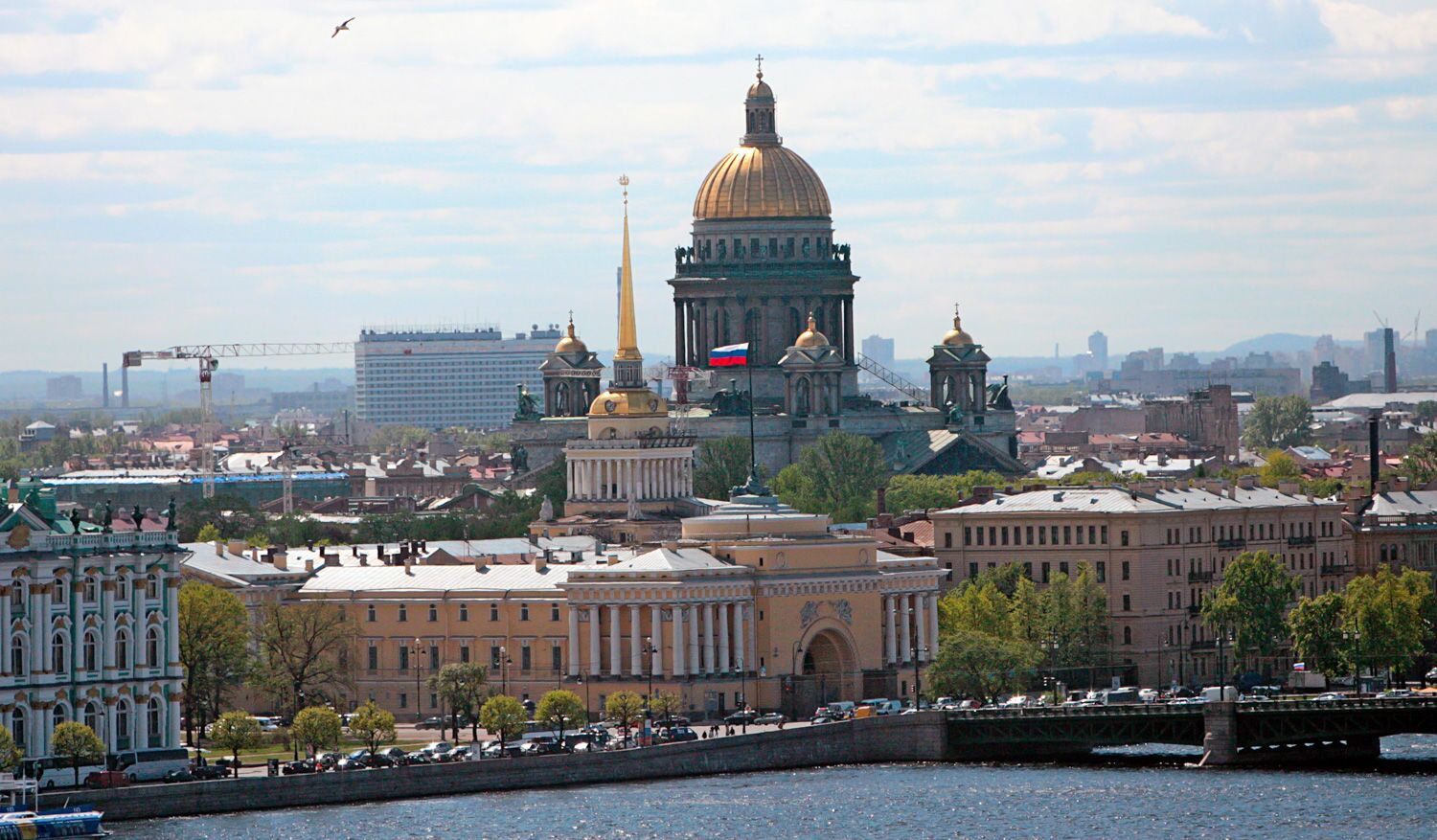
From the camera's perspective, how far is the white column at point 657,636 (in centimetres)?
10825

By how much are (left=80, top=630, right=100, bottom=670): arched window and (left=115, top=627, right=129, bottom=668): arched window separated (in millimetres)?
652

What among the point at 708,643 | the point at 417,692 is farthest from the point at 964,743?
the point at 417,692

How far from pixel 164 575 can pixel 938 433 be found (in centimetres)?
7725

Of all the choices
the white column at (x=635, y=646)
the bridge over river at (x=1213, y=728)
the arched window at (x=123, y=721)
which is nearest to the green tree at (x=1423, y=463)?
the white column at (x=635, y=646)

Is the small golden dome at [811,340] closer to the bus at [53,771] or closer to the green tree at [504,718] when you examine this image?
the green tree at [504,718]

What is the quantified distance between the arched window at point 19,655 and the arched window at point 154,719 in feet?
11.1

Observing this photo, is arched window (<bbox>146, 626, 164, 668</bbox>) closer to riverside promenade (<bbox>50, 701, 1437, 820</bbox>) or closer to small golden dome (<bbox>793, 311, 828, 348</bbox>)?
riverside promenade (<bbox>50, 701, 1437, 820</bbox>)

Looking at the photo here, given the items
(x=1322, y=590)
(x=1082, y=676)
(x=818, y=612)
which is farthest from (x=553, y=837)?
(x=1322, y=590)

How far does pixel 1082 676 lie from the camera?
118 meters

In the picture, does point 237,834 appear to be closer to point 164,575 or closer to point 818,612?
point 164,575

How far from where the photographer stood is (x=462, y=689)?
349ft

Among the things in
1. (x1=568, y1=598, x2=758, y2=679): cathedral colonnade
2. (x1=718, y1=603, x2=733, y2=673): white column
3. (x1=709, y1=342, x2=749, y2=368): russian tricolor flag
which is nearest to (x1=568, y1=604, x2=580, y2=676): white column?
(x1=568, y1=598, x2=758, y2=679): cathedral colonnade

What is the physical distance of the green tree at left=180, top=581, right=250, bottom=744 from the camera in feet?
338

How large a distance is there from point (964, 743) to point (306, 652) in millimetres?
17843
